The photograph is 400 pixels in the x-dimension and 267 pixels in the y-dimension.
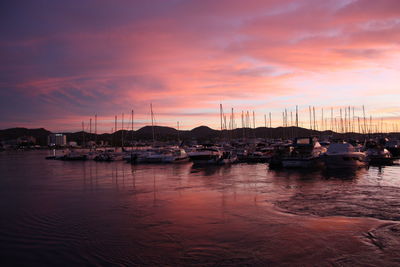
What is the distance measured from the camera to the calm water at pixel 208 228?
8414 mm

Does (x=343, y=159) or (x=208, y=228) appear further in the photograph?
(x=343, y=159)

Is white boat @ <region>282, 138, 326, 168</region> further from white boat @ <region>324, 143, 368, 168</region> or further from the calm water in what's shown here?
the calm water

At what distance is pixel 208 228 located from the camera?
1111cm

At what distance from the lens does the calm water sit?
8414mm

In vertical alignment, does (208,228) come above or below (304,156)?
below

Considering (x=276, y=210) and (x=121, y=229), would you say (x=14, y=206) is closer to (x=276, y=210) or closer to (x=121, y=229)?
(x=121, y=229)

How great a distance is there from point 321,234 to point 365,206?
4756 millimetres

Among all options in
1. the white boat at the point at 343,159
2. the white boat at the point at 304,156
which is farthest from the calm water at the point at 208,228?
the white boat at the point at 304,156

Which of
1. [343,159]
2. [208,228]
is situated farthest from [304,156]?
[208,228]

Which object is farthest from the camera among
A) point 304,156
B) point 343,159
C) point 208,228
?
point 304,156

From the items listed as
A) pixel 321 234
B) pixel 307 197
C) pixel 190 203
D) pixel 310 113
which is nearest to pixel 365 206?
pixel 307 197

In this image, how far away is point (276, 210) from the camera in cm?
1351

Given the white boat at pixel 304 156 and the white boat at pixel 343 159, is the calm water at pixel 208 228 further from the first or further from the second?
the white boat at pixel 304 156

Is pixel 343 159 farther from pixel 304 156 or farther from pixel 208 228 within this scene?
pixel 208 228
